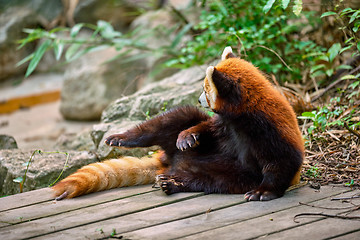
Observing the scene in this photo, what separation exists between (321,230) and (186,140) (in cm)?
106

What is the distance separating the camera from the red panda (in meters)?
2.88

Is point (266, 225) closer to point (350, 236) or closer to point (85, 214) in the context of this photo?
point (350, 236)

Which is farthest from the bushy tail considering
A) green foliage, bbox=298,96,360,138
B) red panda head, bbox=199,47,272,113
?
green foliage, bbox=298,96,360,138

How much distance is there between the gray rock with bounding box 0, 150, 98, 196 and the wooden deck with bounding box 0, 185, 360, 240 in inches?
27.1

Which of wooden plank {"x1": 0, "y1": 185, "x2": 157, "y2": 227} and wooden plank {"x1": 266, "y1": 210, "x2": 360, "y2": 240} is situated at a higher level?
wooden plank {"x1": 266, "y1": 210, "x2": 360, "y2": 240}

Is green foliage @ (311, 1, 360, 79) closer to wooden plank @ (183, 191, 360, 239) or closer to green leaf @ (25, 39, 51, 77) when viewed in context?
wooden plank @ (183, 191, 360, 239)

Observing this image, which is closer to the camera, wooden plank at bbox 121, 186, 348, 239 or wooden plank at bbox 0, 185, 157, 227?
wooden plank at bbox 121, 186, 348, 239

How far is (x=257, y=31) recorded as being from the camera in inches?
202

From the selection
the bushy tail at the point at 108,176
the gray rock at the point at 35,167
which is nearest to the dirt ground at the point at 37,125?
the gray rock at the point at 35,167

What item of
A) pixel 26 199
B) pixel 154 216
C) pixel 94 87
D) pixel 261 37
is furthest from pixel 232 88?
pixel 94 87

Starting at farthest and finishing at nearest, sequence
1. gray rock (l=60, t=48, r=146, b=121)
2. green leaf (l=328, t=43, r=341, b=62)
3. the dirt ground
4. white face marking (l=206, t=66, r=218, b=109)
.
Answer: gray rock (l=60, t=48, r=146, b=121)
the dirt ground
green leaf (l=328, t=43, r=341, b=62)
white face marking (l=206, t=66, r=218, b=109)

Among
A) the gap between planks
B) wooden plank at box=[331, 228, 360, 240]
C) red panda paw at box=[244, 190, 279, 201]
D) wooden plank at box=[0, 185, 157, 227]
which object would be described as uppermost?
wooden plank at box=[331, 228, 360, 240]

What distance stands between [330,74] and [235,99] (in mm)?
2110

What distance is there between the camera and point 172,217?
2.68m
